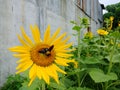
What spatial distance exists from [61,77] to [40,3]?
528cm

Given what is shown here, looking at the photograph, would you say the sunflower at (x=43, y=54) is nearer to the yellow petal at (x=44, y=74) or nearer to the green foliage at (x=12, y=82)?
the yellow petal at (x=44, y=74)

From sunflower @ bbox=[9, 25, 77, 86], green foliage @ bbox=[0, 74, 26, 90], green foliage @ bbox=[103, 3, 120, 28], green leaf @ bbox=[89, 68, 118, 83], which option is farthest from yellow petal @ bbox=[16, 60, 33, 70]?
green foliage @ bbox=[103, 3, 120, 28]

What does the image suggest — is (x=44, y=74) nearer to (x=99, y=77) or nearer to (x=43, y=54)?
(x=43, y=54)

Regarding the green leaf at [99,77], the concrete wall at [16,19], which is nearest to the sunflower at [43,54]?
the green leaf at [99,77]

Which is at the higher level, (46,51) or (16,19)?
(16,19)

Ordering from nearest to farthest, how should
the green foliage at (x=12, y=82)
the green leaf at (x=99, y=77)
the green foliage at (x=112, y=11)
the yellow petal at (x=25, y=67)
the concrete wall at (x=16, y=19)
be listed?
the yellow petal at (x=25, y=67) < the green leaf at (x=99, y=77) < the green foliage at (x=12, y=82) < the concrete wall at (x=16, y=19) < the green foliage at (x=112, y=11)

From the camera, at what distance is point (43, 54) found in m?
1.17

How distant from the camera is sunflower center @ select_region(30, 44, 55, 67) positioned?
1178 mm

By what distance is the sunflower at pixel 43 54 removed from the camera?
3.78 feet

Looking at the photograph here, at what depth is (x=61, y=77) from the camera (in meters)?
1.65

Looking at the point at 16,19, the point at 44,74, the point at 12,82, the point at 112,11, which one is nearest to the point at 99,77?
the point at 44,74

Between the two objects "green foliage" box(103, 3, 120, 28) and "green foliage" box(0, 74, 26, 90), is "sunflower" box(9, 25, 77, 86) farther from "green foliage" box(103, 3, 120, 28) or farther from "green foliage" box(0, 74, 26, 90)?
"green foliage" box(103, 3, 120, 28)

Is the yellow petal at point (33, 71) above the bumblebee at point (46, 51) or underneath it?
underneath

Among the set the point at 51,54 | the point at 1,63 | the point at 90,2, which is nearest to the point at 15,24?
the point at 1,63
